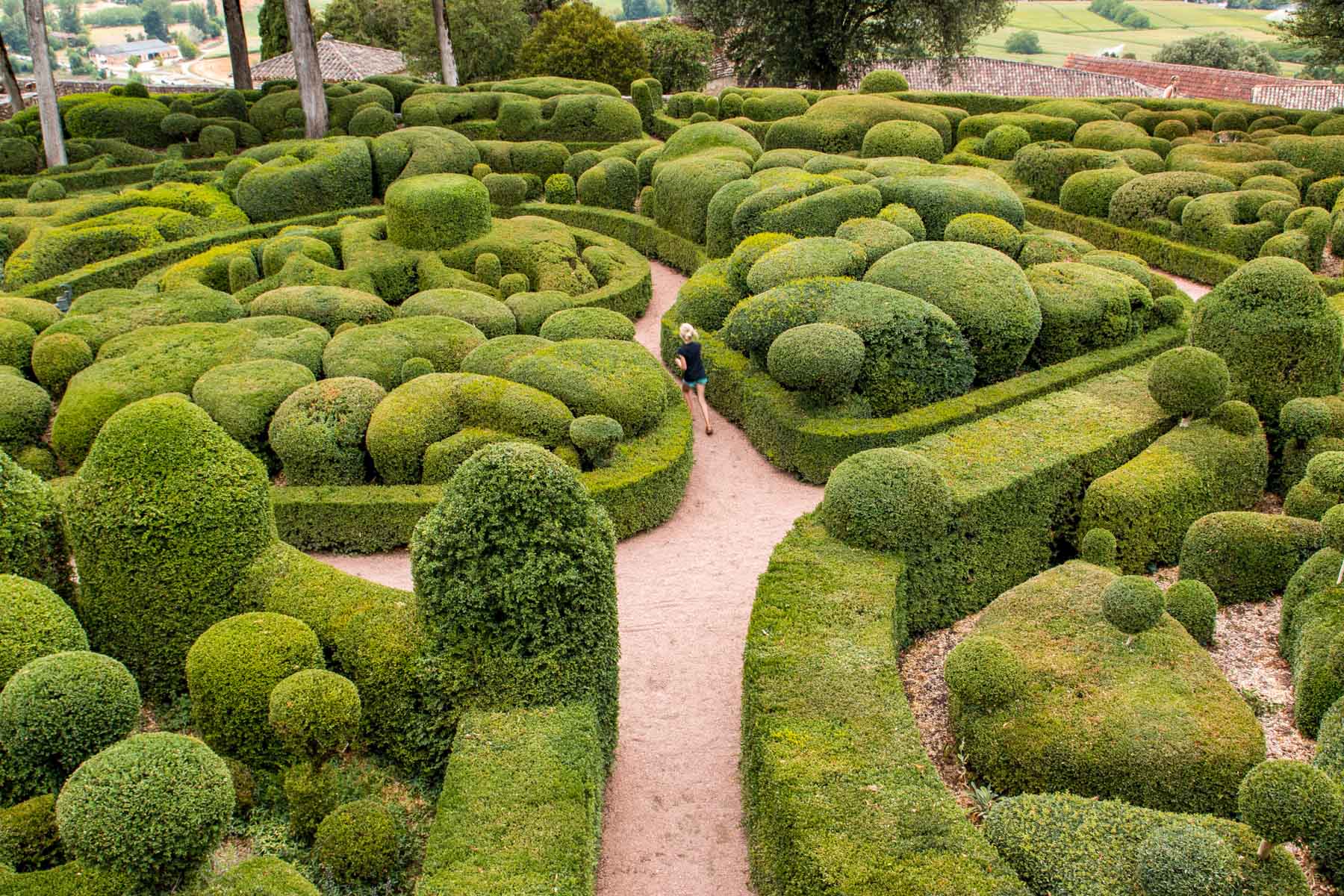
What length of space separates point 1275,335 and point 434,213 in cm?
1536

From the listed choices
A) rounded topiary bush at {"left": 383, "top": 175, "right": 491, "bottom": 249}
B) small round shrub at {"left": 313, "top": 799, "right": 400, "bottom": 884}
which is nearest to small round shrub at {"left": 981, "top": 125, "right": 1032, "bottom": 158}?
rounded topiary bush at {"left": 383, "top": 175, "right": 491, "bottom": 249}

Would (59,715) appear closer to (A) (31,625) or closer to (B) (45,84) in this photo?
(A) (31,625)

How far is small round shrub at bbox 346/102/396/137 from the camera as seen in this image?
31.8 meters

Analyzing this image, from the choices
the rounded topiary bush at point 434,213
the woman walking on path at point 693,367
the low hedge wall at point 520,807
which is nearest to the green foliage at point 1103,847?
the low hedge wall at point 520,807

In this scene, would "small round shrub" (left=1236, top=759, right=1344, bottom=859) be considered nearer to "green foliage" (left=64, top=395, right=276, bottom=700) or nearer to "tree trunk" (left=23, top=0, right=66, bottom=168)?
"green foliage" (left=64, top=395, right=276, bottom=700)

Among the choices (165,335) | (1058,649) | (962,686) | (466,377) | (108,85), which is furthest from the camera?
(108,85)

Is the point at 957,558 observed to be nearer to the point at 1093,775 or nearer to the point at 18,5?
the point at 1093,775

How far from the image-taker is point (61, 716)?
713 cm

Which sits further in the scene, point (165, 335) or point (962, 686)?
point (165, 335)

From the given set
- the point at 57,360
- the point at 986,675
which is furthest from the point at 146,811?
the point at 57,360

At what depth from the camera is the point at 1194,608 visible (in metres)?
10.1

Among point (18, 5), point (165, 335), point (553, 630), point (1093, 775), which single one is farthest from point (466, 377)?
point (18, 5)

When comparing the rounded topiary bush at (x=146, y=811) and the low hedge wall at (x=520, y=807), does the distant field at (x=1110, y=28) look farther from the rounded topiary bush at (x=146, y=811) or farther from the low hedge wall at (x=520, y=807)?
the rounded topiary bush at (x=146, y=811)

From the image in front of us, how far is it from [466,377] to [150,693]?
6.24 metres
